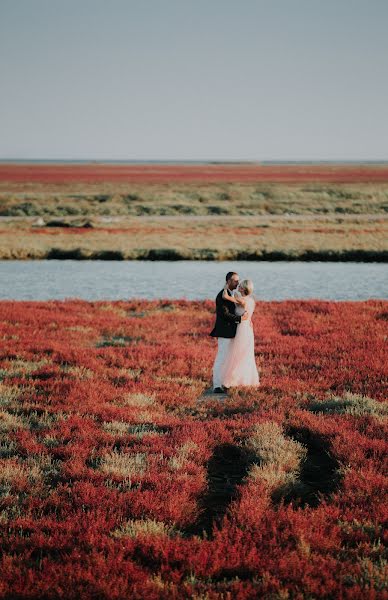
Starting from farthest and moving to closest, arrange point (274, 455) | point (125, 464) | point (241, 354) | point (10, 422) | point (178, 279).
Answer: point (178, 279) → point (241, 354) → point (10, 422) → point (274, 455) → point (125, 464)

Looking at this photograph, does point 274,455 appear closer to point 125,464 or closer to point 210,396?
point 125,464

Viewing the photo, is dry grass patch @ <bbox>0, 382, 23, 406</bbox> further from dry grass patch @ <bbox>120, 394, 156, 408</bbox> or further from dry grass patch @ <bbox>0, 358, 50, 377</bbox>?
dry grass patch @ <bbox>120, 394, 156, 408</bbox>

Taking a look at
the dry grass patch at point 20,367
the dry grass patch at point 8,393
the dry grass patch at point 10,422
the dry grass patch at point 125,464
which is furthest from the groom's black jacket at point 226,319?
the dry grass patch at point 125,464

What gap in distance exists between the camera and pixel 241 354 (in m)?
12.1

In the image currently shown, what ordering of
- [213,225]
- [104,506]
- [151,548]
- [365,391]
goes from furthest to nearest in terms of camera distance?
[213,225] < [365,391] < [104,506] < [151,548]

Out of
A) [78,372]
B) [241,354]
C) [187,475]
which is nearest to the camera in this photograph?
[187,475]

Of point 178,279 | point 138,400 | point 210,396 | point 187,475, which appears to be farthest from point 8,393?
point 178,279

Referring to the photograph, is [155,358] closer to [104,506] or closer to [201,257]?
[104,506]

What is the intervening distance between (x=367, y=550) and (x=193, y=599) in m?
1.72

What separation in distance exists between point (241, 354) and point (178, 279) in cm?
2155

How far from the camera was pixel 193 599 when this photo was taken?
208 inches

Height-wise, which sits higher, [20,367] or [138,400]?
[138,400]

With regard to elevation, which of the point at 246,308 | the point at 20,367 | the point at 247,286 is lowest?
the point at 20,367

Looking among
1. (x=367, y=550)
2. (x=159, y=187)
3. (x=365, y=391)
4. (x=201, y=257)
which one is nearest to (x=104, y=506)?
(x=367, y=550)
